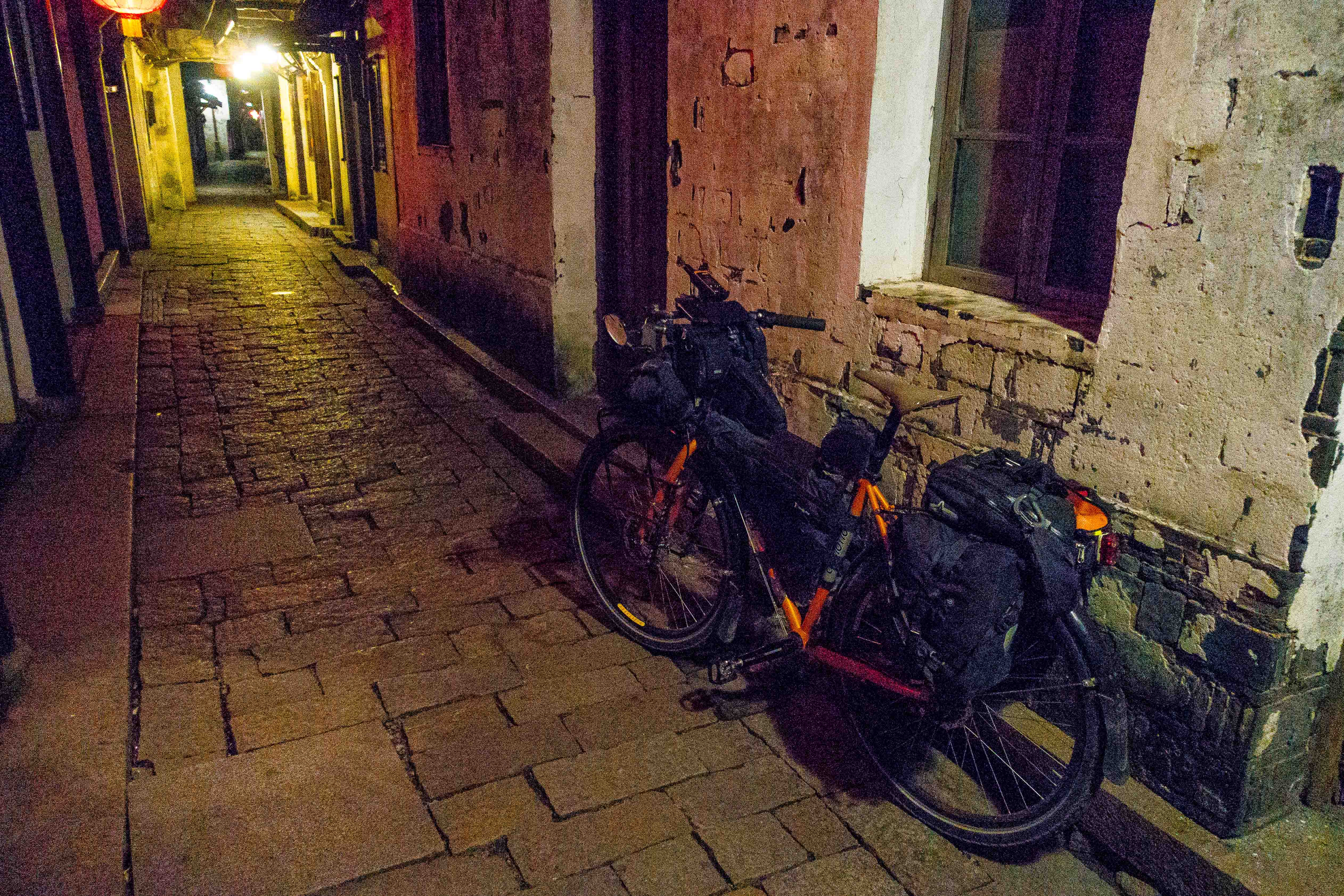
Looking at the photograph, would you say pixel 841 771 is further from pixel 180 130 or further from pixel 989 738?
pixel 180 130

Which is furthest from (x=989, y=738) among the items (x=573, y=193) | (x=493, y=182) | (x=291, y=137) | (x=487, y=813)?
(x=291, y=137)

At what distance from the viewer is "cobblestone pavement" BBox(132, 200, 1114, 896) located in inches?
109

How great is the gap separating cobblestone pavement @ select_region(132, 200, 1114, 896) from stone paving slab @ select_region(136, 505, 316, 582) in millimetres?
87

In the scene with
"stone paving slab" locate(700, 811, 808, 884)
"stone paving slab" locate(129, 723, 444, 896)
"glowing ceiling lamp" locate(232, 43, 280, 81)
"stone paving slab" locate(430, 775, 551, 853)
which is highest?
"glowing ceiling lamp" locate(232, 43, 280, 81)

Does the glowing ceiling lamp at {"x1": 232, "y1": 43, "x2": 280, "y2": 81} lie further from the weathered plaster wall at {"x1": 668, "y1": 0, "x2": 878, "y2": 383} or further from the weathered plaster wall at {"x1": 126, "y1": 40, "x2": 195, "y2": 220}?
the weathered plaster wall at {"x1": 668, "y1": 0, "x2": 878, "y2": 383}

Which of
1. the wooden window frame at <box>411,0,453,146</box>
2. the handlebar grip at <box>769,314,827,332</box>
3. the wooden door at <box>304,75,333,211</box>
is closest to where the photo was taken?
the handlebar grip at <box>769,314,827,332</box>

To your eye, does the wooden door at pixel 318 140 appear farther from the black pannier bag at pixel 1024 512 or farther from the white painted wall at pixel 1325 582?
the white painted wall at pixel 1325 582

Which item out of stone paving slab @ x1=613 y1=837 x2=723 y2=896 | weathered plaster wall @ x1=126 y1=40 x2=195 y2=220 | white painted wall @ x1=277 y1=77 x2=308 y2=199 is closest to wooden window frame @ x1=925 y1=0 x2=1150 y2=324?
stone paving slab @ x1=613 y1=837 x2=723 y2=896

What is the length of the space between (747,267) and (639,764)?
2541mm

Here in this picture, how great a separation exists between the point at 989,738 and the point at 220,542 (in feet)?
12.8

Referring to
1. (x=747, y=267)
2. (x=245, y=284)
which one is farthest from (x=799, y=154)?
(x=245, y=284)

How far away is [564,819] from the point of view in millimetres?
2916

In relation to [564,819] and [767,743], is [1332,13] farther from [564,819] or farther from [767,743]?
[564,819]

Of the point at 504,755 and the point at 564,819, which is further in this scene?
the point at 504,755
